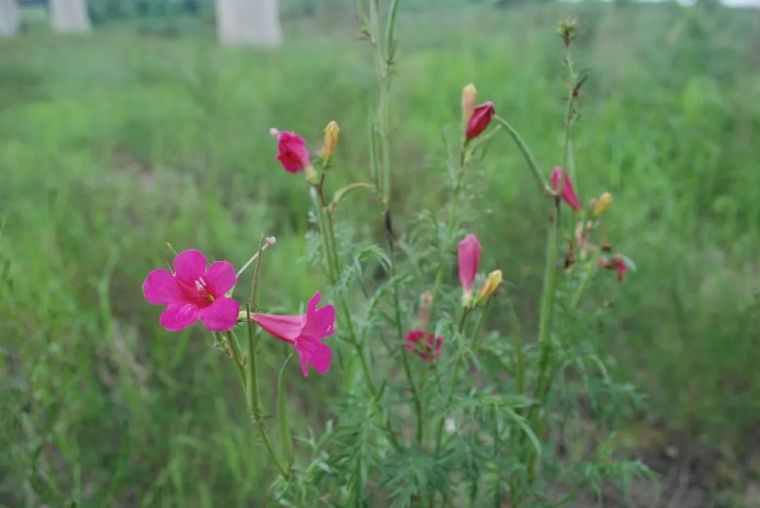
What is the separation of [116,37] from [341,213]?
662 centimetres

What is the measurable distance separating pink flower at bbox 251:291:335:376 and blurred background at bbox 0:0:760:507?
0.28 metres

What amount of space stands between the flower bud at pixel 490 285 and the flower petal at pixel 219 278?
1.11 feet

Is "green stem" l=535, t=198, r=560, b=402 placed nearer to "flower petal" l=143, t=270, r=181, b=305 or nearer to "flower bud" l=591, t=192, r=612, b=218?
"flower bud" l=591, t=192, r=612, b=218

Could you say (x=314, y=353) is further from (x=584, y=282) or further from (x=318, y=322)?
(x=584, y=282)

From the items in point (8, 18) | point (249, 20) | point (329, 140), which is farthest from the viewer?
point (8, 18)

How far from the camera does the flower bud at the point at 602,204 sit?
1.19 meters

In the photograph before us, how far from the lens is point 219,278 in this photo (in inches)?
34.8

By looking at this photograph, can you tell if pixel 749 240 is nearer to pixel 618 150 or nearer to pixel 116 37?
pixel 618 150

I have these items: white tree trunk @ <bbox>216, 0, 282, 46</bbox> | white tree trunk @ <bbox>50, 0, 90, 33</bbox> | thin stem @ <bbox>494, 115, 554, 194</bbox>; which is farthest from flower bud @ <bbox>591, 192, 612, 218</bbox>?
white tree trunk @ <bbox>50, 0, 90, 33</bbox>

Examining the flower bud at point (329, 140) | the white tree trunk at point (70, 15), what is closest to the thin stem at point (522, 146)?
the flower bud at point (329, 140)

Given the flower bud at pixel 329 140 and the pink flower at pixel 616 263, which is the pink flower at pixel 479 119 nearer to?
the flower bud at pixel 329 140

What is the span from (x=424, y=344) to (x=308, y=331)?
0.32 metres

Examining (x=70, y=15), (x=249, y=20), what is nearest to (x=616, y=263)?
(x=249, y=20)

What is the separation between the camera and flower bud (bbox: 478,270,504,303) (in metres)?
1.03
